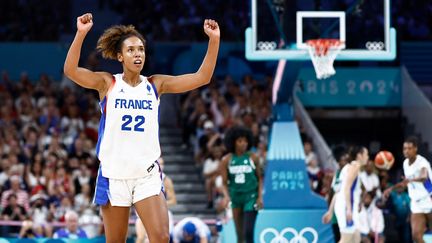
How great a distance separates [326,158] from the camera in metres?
20.5

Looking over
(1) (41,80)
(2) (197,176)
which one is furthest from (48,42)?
(2) (197,176)

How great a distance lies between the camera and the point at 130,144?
26.5ft

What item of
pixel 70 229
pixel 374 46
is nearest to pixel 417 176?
pixel 374 46

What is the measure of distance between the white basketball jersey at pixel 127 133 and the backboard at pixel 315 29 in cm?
624

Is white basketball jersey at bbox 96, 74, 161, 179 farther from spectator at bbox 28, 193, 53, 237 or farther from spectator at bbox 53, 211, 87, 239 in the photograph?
spectator at bbox 28, 193, 53, 237

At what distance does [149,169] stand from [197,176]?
1394cm

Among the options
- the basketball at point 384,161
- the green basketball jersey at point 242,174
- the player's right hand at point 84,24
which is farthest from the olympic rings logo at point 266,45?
the player's right hand at point 84,24

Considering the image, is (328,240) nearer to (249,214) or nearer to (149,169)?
(249,214)

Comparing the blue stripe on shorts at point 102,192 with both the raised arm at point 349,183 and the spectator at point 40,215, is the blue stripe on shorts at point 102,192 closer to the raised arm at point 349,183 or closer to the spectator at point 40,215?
the raised arm at point 349,183

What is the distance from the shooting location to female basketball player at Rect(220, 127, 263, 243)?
46.6 ft

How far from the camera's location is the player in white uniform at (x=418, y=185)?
14.0 m

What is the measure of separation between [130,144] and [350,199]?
5.86 m

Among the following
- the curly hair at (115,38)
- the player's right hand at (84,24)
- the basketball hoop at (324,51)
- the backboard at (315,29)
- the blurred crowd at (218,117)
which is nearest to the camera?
the player's right hand at (84,24)

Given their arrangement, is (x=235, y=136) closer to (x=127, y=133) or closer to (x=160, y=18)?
(x=127, y=133)
